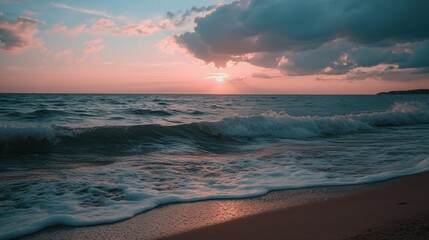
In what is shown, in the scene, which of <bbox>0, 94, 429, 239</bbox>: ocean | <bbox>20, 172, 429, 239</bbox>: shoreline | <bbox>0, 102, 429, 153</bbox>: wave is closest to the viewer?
<bbox>20, 172, 429, 239</bbox>: shoreline

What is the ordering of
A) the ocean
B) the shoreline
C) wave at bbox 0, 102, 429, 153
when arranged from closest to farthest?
the shoreline < the ocean < wave at bbox 0, 102, 429, 153

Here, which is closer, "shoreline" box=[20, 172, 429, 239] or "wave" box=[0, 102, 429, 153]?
"shoreline" box=[20, 172, 429, 239]

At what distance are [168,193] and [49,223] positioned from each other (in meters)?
1.74

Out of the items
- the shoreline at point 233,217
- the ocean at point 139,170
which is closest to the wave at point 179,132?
the ocean at point 139,170

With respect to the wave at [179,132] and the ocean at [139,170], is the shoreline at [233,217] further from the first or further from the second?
the wave at [179,132]

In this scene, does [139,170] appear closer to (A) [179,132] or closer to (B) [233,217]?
(B) [233,217]

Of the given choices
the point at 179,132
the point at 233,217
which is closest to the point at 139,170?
the point at 233,217

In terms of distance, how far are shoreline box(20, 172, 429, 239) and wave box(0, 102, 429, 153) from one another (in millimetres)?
6979

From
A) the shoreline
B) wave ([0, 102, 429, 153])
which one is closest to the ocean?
wave ([0, 102, 429, 153])

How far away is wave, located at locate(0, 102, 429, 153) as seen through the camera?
1038 centimetres

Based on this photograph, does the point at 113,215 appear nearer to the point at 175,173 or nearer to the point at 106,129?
the point at 175,173

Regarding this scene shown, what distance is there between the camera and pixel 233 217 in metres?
3.88

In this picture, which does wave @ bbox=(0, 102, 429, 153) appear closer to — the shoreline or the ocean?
the ocean

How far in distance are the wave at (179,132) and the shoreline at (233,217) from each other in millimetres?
6979
